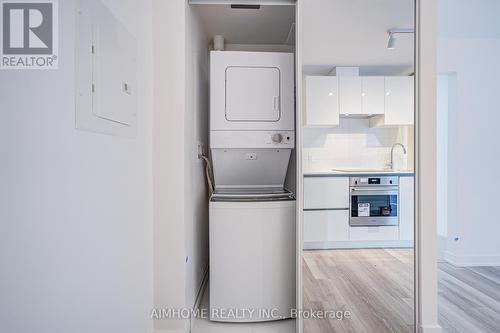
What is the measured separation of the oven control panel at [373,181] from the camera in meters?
1.93

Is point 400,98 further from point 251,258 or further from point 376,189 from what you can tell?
point 251,258

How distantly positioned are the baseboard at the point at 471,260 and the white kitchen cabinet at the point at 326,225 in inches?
68.8

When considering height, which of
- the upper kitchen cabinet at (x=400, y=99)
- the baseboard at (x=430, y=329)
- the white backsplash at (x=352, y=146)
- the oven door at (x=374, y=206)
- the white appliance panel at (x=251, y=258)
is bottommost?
the baseboard at (x=430, y=329)

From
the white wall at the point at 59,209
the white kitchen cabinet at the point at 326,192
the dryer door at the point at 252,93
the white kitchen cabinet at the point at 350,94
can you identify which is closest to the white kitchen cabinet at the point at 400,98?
the white kitchen cabinet at the point at 350,94

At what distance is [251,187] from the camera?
7.93ft

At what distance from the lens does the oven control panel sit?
76.1 inches

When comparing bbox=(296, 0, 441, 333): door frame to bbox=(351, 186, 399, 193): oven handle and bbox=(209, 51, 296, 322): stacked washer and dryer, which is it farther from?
bbox=(209, 51, 296, 322): stacked washer and dryer

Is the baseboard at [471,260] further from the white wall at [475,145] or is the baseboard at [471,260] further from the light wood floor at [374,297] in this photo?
the light wood floor at [374,297]

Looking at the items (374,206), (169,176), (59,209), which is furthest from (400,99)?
(59,209)

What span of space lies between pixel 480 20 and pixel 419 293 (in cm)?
274

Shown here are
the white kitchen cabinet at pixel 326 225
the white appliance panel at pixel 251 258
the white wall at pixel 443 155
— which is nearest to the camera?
the white appliance panel at pixel 251 258

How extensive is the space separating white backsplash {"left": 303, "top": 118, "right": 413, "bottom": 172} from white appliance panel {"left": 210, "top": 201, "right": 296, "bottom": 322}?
0.56 m

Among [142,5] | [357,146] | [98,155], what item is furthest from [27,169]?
[357,146]

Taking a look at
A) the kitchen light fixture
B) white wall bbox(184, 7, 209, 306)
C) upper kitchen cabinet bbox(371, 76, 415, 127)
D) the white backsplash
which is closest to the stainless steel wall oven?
the white backsplash
